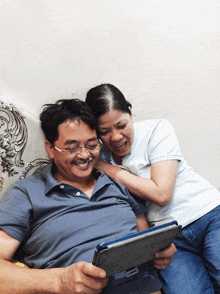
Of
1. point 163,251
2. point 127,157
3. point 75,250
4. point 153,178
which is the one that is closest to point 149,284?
point 163,251

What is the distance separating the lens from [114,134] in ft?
4.73

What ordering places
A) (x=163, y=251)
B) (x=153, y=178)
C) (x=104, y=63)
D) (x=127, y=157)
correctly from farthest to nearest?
(x=104, y=63), (x=127, y=157), (x=153, y=178), (x=163, y=251)

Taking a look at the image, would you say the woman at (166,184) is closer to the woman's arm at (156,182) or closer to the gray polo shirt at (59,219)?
the woman's arm at (156,182)

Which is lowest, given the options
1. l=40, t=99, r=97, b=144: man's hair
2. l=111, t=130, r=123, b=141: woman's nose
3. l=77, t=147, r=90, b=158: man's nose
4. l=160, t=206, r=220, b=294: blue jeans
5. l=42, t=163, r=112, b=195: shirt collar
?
l=160, t=206, r=220, b=294: blue jeans

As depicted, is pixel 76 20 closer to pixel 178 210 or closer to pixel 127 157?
pixel 127 157

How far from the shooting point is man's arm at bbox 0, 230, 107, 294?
1018 millimetres

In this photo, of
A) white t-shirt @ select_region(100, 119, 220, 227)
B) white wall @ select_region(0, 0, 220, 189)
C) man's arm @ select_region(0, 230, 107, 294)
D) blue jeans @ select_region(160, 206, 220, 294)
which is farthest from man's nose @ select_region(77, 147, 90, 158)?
blue jeans @ select_region(160, 206, 220, 294)

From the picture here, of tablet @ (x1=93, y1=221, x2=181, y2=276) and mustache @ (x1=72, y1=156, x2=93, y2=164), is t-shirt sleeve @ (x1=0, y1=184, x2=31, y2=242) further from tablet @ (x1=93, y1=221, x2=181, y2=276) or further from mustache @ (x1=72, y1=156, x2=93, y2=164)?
tablet @ (x1=93, y1=221, x2=181, y2=276)

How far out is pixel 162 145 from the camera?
1480 millimetres

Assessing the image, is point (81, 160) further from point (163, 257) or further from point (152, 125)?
point (163, 257)

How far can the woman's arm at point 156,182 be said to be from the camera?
1400 millimetres

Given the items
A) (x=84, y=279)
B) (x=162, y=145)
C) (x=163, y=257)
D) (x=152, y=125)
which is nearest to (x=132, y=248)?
(x=84, y=279)

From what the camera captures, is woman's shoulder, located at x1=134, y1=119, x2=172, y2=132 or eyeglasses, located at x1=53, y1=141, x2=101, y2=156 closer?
eyeglasses, located at x1=53, y1=141, x2=101, y2=156

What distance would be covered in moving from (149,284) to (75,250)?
0.37m
